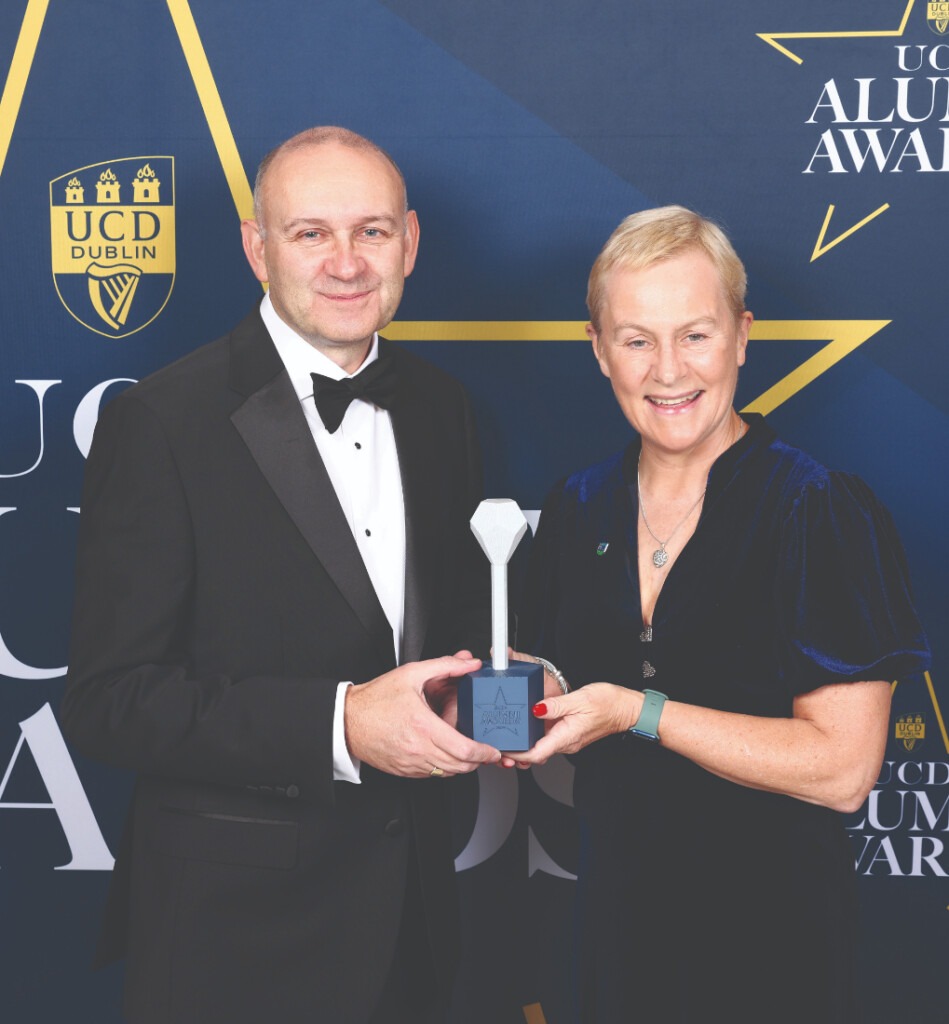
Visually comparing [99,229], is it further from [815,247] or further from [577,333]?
[815,247]

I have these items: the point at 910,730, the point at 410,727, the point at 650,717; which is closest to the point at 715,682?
the point at 650,717

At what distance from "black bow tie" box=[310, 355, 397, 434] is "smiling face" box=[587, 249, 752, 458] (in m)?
0.36

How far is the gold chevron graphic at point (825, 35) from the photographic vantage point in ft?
8.13

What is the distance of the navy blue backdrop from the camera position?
2514 millimetres

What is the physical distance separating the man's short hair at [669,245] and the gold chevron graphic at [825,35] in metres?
0.82

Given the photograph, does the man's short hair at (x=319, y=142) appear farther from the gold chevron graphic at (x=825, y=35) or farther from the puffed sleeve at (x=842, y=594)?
the gold chevron graphic at (x=825, y=35)

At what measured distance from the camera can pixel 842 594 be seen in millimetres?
1734

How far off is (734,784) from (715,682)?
166mm

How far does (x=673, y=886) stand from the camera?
183 cm

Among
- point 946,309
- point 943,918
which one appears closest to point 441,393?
point 946,309

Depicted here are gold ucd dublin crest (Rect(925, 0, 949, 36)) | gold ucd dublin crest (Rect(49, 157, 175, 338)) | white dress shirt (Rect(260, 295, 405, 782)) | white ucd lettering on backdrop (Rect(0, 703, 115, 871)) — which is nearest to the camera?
white dress shirt (Rect(260, 295, 405, 782))

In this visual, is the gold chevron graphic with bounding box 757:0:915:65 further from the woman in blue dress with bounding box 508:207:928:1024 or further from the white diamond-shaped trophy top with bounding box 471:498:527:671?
the white diamond-shaped trophy top with bounding box 471:498:527:671

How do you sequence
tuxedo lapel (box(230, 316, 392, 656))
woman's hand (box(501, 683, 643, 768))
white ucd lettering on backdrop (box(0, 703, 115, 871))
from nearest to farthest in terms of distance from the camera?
woman's hand (box(501, 683, 643, 768))
tuxedo lapel (box(230, 316, 392, 656))
white ucd lettering on backdrop (box(0, 703, 115, 871))

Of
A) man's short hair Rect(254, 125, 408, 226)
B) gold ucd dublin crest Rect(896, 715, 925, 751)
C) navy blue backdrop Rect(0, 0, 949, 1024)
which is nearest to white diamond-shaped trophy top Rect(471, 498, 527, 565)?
man's short hair Rect(254, 125, 408, 226)
